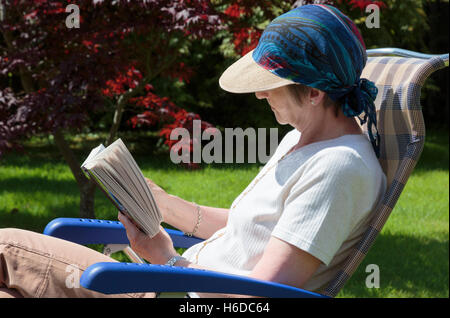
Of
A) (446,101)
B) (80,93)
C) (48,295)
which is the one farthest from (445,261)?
(446,101)

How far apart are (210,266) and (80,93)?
2.40 metres

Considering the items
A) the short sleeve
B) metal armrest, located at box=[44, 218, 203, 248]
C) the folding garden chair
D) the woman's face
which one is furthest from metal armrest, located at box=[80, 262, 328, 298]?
metal armrest, located at box=[44, 218, 203, 248]

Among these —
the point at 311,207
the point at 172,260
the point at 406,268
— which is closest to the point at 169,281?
the point at 172,260

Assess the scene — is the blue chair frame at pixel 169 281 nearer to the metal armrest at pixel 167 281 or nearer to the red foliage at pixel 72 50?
the metal armrest at pixel 167 281

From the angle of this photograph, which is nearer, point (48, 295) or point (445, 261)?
point (48, 295)

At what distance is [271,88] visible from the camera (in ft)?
6.10

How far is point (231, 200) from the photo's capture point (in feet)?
20.6

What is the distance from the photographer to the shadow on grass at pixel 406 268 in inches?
159

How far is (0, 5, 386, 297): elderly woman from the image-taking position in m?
1.67

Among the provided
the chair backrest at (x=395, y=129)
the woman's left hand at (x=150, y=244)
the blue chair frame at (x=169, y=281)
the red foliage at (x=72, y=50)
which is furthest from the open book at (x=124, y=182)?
the red foliage at (x=72, y=50)

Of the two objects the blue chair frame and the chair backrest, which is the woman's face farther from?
the blue chair frame

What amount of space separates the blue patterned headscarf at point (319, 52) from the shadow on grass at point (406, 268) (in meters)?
2.38
